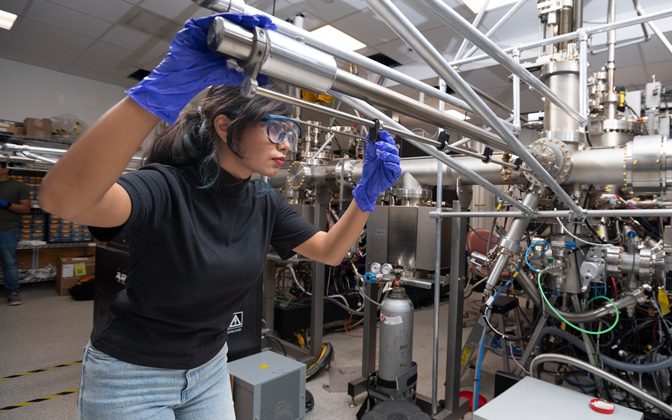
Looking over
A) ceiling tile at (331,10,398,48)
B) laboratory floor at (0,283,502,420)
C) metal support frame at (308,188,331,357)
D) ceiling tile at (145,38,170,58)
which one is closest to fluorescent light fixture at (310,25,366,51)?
ceiling tile at (331,10,398,48)

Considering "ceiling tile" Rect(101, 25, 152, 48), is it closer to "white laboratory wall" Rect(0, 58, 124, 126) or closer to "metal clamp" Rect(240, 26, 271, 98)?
"white laboratory wall" Rect(0, 58, 124, 126)

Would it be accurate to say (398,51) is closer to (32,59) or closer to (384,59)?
(384,59)

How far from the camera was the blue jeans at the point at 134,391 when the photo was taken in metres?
0.78

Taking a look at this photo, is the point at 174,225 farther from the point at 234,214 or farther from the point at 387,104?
the point at 387,104

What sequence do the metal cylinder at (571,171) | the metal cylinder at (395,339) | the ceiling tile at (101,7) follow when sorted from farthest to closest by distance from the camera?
the ceiling tile at (101,7)
the metal cylinder at (395,339)
the metal cylinder at (571,171)

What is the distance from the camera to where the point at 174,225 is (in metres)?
0.79

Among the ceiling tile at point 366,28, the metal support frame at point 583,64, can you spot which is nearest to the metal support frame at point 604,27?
the metal support frame at point 583,64

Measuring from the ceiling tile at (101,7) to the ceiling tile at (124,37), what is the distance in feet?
0.82

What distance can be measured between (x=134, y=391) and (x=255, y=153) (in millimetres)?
548

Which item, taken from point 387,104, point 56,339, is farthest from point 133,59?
point 387,104

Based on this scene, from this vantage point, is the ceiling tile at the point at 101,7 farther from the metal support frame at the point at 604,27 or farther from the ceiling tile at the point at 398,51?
the metal support frame at the point at 604,27

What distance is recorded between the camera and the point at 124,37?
430 cm

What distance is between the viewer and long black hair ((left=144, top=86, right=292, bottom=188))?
0.82 meters

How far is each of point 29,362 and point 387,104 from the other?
10.6 feet
